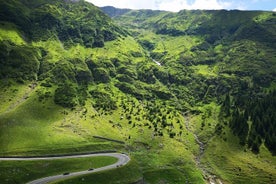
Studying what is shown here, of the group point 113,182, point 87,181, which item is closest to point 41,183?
point 87,181

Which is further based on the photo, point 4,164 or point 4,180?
point 4,164

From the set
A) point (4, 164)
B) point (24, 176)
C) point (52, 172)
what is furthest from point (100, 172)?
point (4, 164)

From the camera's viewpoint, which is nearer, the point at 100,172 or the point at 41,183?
the point at 41,183

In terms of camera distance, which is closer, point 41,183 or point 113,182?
point 41,183

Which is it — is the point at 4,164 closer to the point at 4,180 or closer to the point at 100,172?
the point at 4,180

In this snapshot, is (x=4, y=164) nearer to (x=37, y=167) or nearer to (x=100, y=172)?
(x=37, y=167)

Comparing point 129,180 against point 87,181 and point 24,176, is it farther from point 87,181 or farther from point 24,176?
point 24,176

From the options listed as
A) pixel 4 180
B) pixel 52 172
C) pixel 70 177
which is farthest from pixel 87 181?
pixel 4 180
